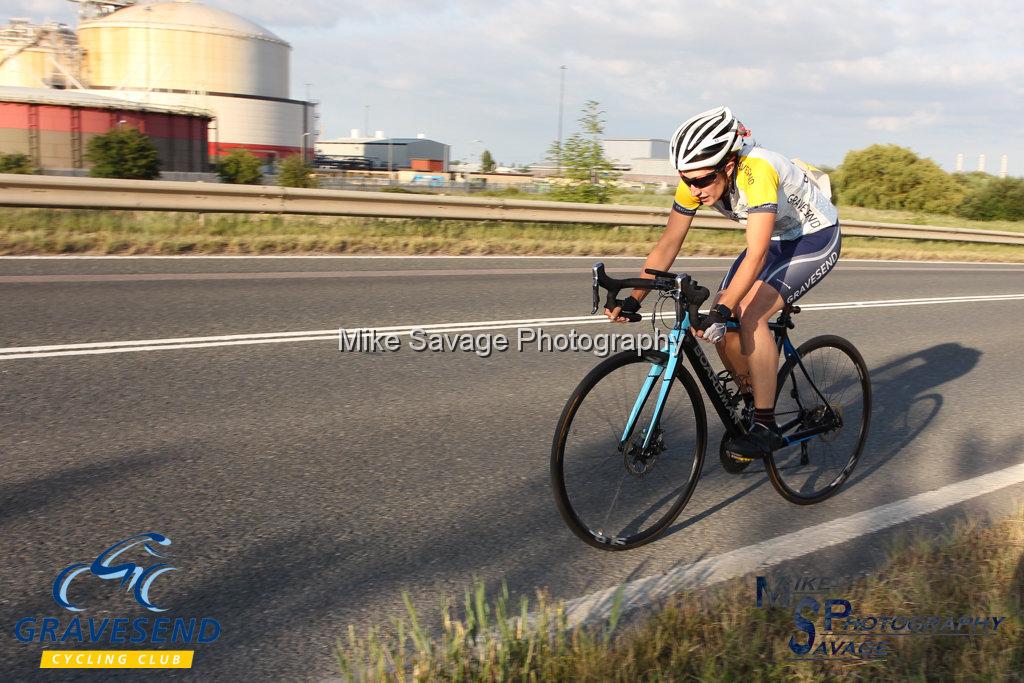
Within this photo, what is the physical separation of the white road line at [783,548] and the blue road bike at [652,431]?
28 cm

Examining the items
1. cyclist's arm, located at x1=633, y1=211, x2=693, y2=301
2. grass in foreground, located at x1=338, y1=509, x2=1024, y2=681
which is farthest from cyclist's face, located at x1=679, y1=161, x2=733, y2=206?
grass in foreground, located at x1=338, y1=509, x2=1024, y2=681

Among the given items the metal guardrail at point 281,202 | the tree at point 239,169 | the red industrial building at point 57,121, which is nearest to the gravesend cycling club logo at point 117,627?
the metal guardrail at point 281,202

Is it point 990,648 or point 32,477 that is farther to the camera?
point 32,477

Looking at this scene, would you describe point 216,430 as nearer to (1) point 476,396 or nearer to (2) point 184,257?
(1) point 476,396

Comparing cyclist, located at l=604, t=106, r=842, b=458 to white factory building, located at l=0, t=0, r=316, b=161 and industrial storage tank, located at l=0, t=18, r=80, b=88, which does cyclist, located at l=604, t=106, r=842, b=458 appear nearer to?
white factory building, located at l=0, t=0, r=316, b=161

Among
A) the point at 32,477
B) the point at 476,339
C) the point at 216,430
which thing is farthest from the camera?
the point at 476,339

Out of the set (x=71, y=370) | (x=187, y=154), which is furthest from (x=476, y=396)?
(x=187, y=154)

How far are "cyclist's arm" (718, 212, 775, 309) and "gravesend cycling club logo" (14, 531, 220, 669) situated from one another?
8.37 ft

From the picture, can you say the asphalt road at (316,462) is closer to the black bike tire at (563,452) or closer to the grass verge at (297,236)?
the black bike tire at (563,452)

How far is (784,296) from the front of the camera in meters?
4.56

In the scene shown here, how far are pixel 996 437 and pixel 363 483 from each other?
4.32 metres

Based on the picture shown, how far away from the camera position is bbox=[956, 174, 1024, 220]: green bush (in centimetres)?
4691

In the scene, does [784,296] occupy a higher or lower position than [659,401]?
higher

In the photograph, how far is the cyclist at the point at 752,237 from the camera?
3891mm
